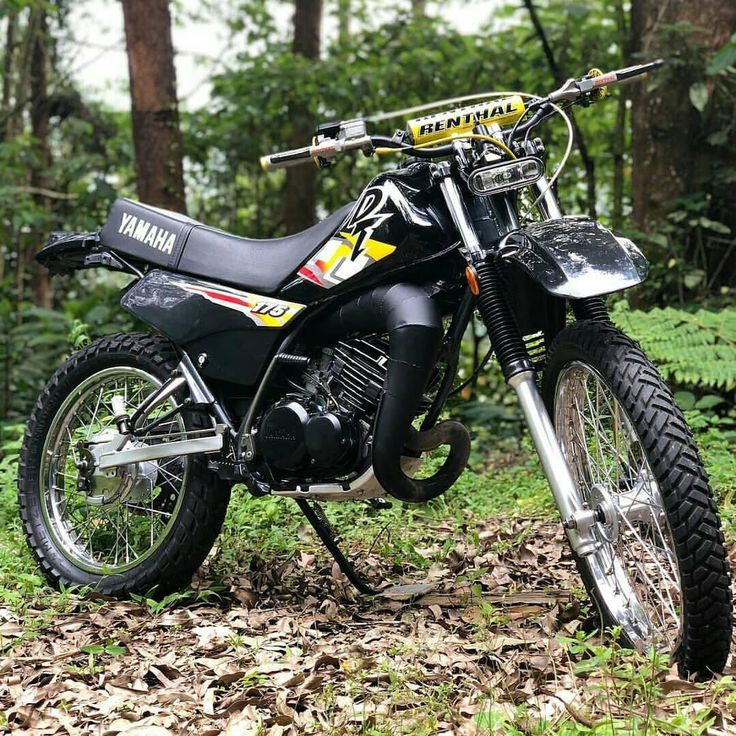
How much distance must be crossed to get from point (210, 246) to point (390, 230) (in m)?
0.81

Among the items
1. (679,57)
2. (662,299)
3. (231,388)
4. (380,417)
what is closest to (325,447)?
(380,417)

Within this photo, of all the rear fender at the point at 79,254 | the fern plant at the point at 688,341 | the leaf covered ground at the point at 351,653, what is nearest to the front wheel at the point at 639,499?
the leaf covered ground at the point at 351,653

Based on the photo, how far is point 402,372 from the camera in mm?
2920

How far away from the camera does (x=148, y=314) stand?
359 centimetres

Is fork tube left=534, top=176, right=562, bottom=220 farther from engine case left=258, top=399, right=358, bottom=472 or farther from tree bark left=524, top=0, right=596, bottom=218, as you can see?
A: tree bark left=524, top=0, right=596, bottom=218

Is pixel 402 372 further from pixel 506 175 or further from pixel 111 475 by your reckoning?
pixel 111 475

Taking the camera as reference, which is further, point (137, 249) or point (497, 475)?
point (497, 475)

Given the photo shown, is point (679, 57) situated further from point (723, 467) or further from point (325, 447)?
point (325, 447)

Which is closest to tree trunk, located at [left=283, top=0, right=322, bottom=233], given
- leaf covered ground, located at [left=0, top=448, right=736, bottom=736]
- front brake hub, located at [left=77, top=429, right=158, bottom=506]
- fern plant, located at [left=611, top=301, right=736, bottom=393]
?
fern plant, located at [left=611, top=301, right=736, bottom=393]

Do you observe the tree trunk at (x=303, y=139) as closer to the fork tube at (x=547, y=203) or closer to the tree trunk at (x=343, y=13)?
the tree trunk at (x=343, y=13)

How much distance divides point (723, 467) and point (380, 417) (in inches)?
82.6

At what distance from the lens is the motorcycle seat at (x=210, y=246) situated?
324 cm

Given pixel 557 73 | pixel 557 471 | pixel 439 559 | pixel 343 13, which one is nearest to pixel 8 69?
pixel 343 13

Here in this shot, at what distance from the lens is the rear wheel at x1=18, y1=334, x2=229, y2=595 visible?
11.4ft
